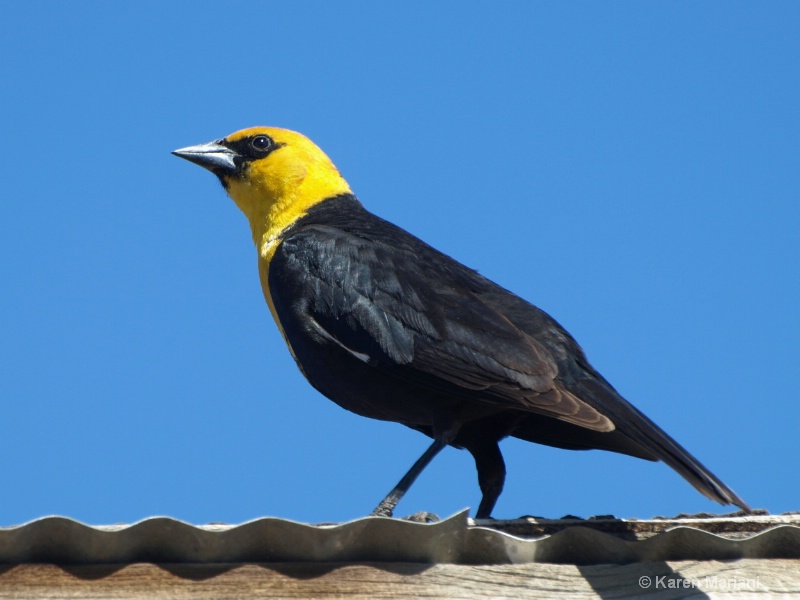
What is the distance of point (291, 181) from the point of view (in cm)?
687

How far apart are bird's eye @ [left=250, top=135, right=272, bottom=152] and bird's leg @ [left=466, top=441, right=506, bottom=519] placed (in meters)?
2.50

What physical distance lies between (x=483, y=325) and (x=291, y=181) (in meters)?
2.08

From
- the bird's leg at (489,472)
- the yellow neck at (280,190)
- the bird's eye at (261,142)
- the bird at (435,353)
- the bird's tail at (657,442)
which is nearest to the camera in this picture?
the bird's tail at (657,442)

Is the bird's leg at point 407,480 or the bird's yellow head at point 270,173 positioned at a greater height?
the bird's yellow head at point 270,173

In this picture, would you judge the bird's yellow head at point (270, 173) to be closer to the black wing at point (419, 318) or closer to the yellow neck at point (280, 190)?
the yellow neck at point (280, 190)

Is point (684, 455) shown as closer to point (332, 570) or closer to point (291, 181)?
point (332, 570)

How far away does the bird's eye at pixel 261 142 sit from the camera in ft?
23.3

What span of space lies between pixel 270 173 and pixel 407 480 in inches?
99.4

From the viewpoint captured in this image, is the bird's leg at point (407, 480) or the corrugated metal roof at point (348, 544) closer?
the corrugated metal roof at point (348, 544)

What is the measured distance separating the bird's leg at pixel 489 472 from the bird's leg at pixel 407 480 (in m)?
0.46

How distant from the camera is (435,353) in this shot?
203 inches

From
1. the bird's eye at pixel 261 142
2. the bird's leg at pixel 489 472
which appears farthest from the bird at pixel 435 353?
the bird's eye at pixel 261 142

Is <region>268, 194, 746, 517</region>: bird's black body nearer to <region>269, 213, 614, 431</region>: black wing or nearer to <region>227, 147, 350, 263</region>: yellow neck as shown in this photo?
<region>269, 213, 614, 431</region>: black wing

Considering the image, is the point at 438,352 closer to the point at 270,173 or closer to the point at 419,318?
the point at 419,318
